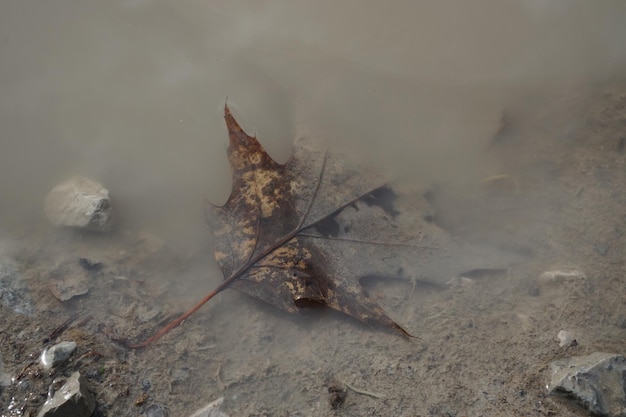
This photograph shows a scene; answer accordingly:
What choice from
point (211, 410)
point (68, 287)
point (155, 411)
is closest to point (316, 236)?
point (211, 410)

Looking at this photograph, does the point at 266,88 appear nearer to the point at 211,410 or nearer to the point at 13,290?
the point at 13,290

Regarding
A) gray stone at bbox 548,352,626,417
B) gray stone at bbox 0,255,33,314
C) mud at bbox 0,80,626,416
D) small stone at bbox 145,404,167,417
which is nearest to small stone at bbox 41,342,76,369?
mud at bbox 0,80,626,416

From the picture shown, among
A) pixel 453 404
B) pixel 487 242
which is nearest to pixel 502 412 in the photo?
pixel 453 404

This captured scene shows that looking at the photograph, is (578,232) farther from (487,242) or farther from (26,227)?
(26,227)

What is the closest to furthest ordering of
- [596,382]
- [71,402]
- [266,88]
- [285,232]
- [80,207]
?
[71,402] < [596,382] < [285,232] < [80,207] < [266,88]

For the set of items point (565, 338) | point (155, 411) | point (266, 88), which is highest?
point (266, 88)
